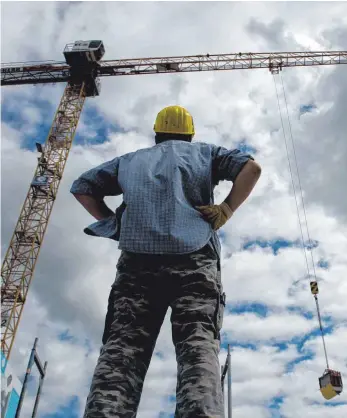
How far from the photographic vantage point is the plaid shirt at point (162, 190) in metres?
1.78

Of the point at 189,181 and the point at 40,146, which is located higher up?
the point at 40,146

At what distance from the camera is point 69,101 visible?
31000 mm

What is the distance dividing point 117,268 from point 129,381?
469mm

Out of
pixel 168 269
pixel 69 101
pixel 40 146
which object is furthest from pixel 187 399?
pixel 69 101

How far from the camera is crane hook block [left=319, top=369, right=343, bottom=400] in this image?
1197cm

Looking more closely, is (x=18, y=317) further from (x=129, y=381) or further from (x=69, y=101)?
(x=129, y=381)

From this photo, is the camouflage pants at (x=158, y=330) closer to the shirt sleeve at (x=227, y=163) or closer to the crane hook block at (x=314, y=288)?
the shirt sleeve at (x=227, y=163)

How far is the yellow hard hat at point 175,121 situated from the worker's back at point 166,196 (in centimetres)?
12

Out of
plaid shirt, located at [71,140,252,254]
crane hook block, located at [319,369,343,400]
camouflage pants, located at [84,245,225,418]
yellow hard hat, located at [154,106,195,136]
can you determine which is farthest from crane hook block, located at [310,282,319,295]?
camouflage pants, located at [84,245,225,418]

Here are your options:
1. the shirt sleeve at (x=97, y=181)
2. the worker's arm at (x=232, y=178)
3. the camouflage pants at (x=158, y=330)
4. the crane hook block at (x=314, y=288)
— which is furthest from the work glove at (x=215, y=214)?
the crane hook block at (x=314, y=288)

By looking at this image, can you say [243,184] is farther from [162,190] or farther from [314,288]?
[314,288]

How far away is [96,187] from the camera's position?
2135 mm

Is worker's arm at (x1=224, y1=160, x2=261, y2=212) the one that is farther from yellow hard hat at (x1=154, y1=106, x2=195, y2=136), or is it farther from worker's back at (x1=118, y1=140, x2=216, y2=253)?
yellow hard hat at (x1=154, y1=106, x2=195, y2=136)

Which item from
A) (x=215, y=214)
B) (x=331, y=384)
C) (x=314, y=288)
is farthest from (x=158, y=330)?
(x=314, y=288)
